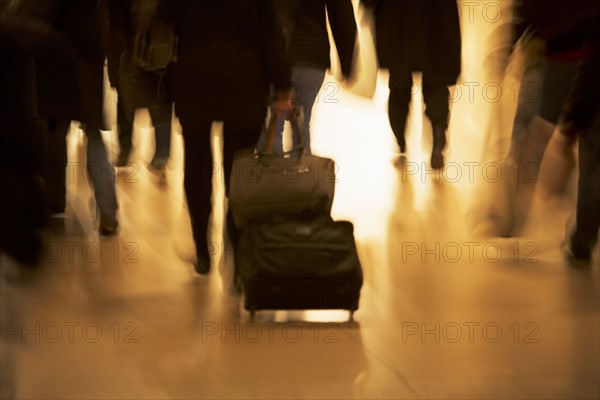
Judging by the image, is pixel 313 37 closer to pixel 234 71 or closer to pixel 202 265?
pixel 234 71

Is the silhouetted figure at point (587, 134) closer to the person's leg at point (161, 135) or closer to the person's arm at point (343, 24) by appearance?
the person's arm at point (343, 24)

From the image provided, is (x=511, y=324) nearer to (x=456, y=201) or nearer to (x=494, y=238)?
(x=494, y=238)

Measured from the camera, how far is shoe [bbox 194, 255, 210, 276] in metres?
3.95

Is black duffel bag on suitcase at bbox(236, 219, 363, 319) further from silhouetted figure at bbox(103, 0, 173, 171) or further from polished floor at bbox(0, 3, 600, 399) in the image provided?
silhouetted figure at bbox(103, 0, 173, 171)

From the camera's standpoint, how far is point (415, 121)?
23.1 ft

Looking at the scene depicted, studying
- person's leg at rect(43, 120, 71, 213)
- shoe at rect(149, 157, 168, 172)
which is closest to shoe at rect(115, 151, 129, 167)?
shoe at rect(149, 157, 168, 172)

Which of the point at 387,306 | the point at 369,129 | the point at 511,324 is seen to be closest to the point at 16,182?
the point at 387,306

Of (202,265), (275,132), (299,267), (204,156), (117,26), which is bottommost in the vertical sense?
(202,265)

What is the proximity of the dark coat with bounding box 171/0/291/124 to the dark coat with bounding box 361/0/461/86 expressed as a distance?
1736 millimetres

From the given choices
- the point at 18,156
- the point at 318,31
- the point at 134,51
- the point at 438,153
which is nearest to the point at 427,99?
the point at 438,153

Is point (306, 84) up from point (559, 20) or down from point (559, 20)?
down

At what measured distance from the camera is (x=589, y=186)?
4.00 metres

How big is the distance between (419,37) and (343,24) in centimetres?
98

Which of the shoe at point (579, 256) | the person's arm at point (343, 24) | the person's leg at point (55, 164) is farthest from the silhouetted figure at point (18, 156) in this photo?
the shoe at point (579, 256)
